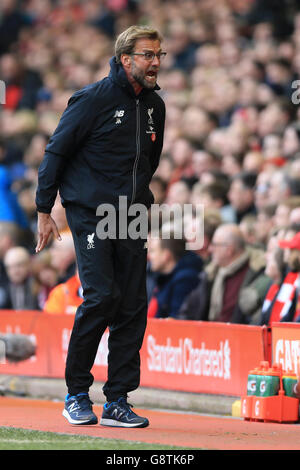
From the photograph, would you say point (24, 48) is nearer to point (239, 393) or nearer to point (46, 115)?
point (46, 115)

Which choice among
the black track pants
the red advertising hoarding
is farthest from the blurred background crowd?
the black track pants

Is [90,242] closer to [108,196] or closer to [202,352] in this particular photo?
[108,196]

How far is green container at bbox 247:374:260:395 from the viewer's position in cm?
830

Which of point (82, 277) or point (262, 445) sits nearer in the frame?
point (262, 445)

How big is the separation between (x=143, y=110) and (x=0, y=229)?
6529 mm

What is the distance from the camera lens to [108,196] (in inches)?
290

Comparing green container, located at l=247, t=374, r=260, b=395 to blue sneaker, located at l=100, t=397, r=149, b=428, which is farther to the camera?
green container, located at l=247, t=374, r=260, b=395

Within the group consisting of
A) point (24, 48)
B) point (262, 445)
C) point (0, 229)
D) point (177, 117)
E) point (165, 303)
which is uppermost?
point (24, 48)

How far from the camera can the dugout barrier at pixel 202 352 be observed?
8.72 metres

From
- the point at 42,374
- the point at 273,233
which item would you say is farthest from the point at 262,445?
the point at 42,374

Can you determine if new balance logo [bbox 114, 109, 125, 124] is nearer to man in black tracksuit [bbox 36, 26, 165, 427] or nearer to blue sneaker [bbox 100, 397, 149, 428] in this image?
man in black tracksuit [bbox 36, 26, 165, 427]

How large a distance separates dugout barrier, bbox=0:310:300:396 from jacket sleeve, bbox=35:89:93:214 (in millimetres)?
2174

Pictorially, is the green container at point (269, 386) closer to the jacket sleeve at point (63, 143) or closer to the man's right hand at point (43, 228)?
the man's right hand at point (43, 228)

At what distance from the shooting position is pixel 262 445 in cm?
670
